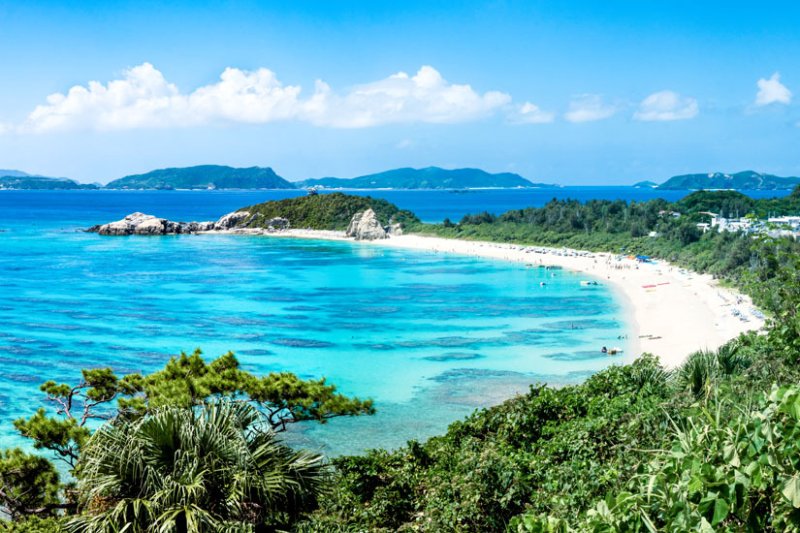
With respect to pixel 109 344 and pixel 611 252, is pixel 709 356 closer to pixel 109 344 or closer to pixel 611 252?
pixel 109 344

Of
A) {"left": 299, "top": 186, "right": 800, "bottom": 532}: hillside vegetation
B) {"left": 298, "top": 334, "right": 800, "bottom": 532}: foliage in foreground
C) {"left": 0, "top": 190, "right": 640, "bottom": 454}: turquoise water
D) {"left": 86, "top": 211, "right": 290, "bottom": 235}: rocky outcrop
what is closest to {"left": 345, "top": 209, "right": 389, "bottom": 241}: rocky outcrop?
{"left": 86, "top": 211, "right": 290, "bottom": 235}: rocky outcrop

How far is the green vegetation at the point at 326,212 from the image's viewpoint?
107500 mm

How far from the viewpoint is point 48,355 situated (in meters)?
31.5

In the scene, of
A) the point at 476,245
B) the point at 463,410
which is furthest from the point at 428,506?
the point at 476,245

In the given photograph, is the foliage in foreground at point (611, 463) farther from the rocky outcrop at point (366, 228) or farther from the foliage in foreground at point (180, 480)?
the rocky outcrop at point (366, 228)

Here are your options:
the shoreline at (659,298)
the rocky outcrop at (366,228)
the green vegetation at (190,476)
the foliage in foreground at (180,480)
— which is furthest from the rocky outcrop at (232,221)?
the foliage in foreground at (180,480)

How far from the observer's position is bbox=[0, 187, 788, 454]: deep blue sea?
1042 inches

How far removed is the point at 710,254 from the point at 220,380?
5622 centimetres

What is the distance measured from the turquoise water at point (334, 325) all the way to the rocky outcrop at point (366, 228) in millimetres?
23850

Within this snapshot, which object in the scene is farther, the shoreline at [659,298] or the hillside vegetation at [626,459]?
the shoreline at [659,298]

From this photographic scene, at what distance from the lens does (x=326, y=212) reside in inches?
4380

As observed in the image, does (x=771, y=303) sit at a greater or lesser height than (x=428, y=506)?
greater

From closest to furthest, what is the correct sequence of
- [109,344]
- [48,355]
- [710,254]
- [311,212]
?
[48,355], [109,344], [710,254], [311,212]

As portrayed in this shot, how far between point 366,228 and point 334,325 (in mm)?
59016
